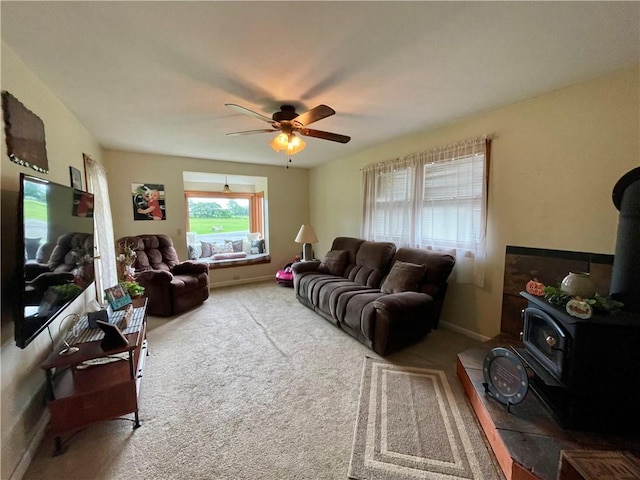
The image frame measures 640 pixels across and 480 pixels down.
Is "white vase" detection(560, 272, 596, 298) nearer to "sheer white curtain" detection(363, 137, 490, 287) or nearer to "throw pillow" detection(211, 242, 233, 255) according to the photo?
"sheer white curtain" detection(363, 137, 490, 287)

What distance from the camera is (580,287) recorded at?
4.91 feet

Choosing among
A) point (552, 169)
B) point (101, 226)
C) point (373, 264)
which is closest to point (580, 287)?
point (552, 169)

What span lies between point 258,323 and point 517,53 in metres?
3.48

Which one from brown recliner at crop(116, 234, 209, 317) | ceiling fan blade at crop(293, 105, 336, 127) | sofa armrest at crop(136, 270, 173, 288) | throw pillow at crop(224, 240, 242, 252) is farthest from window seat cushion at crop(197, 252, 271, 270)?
ceiling fan blade at crop(293, 105, 336, 127)

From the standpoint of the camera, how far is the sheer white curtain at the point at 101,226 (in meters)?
3.02

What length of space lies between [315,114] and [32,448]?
2.78 metres

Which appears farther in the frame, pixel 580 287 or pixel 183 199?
pixel 183 199

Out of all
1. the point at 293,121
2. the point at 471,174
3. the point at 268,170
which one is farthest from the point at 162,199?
the point at 471,174

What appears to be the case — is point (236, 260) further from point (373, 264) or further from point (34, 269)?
point (34, 269)

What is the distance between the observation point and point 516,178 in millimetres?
2504

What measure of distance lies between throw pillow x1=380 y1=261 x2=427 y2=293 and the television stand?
8.02ft

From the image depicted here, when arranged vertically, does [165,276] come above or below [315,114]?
below

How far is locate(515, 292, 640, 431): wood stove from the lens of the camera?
1.31 meters

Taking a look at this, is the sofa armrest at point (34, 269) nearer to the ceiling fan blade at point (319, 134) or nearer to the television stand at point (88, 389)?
the television stand at point (88, 389)
